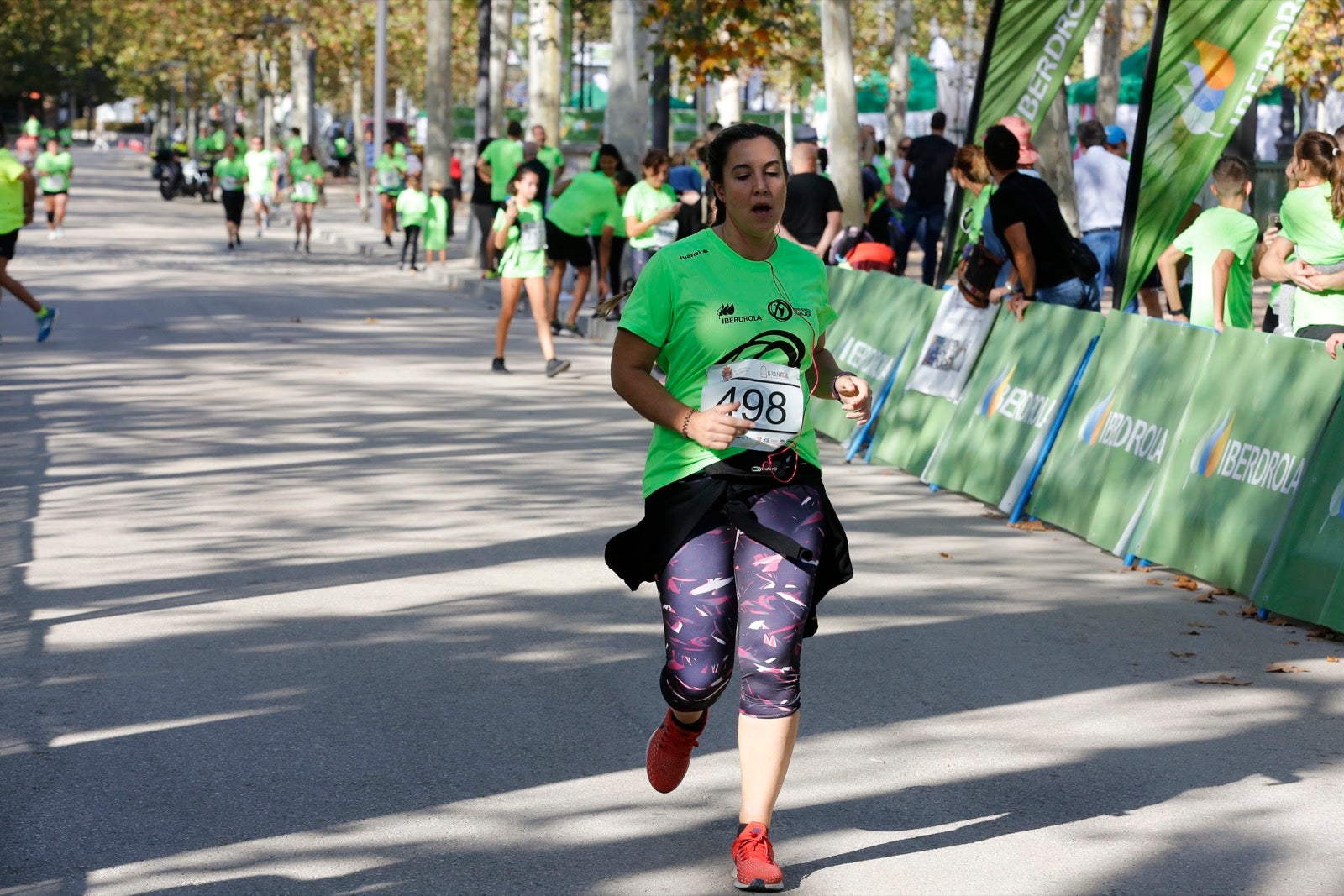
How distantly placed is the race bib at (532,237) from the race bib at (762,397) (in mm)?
11444

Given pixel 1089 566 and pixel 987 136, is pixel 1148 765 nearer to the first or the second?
pixel 1089 566

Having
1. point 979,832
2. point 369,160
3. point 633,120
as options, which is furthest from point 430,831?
point 369,160

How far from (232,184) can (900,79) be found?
16.9 metres

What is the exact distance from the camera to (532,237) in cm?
1595

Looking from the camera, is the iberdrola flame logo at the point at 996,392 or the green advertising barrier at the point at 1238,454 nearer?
the green advertising barrier at the point at 1238,454

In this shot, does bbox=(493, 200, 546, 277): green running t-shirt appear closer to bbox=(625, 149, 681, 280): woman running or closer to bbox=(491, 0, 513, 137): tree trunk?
bbox=(625, 149, 681, 280): woman running

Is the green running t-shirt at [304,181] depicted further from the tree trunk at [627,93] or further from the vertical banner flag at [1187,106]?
the vertical banner flag at [1187,106]

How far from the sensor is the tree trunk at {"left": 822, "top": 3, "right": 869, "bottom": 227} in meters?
20.1

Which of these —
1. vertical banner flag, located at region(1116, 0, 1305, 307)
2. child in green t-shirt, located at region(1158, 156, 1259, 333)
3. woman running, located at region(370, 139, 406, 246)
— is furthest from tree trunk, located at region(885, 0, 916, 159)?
child in green t-shirt, located at region(1158, 156, 1259, 333)

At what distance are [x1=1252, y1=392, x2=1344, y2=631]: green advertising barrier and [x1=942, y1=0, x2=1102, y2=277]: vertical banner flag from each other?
5.85 meters

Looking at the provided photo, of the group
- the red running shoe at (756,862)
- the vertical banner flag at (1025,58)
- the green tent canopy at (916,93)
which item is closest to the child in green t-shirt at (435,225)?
the green tent canopy at (916,93)

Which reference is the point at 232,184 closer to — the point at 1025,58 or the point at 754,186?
the point at 1025,58

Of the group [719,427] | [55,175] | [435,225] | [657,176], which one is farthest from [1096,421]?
[55,175]

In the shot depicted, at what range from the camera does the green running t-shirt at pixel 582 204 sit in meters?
19.6
